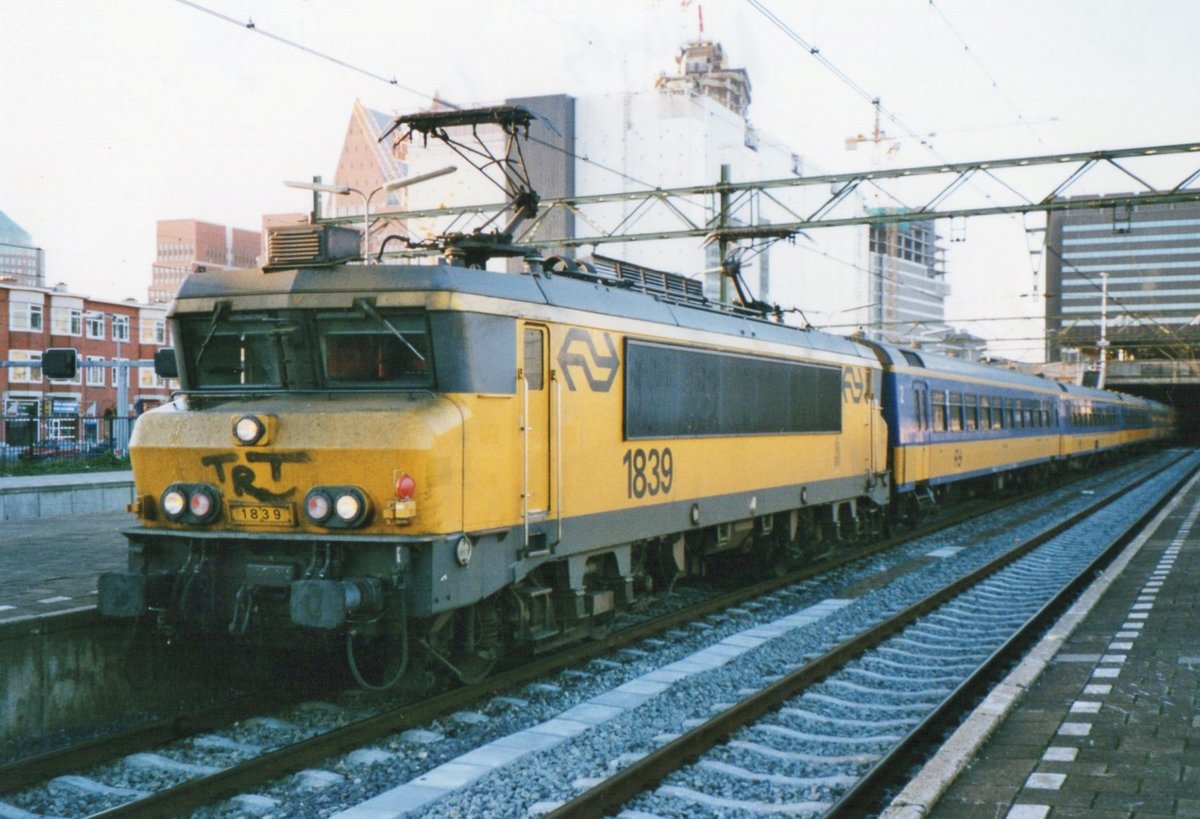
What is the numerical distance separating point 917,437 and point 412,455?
14816 millimetres

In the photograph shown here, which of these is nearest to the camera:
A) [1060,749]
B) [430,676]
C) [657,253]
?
[1060,749]

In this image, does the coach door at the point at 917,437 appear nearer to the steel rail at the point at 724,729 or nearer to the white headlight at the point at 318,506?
the steel rail at the point at 724,729

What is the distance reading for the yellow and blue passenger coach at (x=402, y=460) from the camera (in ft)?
25.3

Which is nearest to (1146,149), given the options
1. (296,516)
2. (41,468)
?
(296,516)

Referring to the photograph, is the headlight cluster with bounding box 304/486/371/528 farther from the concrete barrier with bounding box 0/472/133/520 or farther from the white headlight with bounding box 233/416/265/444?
the concrete barrier with bounding box 0/472/133/520

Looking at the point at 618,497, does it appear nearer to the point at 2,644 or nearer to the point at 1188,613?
the point at 2,644

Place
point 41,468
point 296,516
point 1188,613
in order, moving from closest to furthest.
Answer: point 296,516, point 1188,613, point 41,468

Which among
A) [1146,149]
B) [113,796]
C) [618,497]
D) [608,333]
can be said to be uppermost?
[1146,149]

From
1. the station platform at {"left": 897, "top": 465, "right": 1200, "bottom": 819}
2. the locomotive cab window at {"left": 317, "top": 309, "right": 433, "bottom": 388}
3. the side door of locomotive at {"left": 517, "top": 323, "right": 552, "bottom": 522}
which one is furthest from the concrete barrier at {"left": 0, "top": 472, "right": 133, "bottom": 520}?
the station platform at {"left": 897, "top": 465, "right": 1200, "bottom": 819}

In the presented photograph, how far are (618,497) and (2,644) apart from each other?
490 centimetres

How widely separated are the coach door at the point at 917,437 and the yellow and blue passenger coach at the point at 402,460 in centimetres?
1025

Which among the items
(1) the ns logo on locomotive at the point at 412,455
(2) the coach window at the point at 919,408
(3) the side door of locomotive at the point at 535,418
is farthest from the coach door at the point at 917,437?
(3) the side door of locomotive at the point at 535,418

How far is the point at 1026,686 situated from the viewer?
8.33 metres

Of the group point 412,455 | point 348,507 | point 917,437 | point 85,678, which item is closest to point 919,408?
point 917,437
